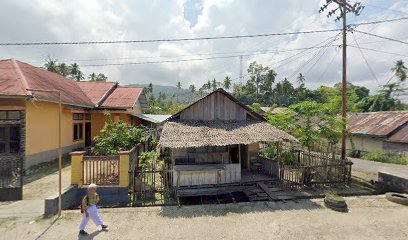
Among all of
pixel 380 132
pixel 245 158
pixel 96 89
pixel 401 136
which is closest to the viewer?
pixel 245 158

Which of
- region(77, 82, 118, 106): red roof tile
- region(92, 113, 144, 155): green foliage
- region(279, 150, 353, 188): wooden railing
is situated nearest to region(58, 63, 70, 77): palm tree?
region(77, 82, 118, 106): red roof tile

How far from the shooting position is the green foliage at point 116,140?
38.5ft

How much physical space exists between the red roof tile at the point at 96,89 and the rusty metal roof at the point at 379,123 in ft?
82.0

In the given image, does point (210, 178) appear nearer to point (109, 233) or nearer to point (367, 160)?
point (109, 233)

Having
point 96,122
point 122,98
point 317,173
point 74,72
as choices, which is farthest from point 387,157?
point 74,72

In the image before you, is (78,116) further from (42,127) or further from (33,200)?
(33,200)

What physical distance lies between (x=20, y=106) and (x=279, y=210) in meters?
13.8

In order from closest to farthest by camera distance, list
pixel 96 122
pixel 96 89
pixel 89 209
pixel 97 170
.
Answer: pixel 89 209, pixel 97 170, pixel 96 122, pixel 96 89

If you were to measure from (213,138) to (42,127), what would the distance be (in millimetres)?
10827

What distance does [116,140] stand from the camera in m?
12.0

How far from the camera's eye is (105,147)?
11.8 metres

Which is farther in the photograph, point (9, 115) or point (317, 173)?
point (9, 115)

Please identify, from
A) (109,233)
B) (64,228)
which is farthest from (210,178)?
(64,228)

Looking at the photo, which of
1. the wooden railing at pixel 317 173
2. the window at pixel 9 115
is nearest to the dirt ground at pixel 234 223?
the wooden railing at pixel 317 173
